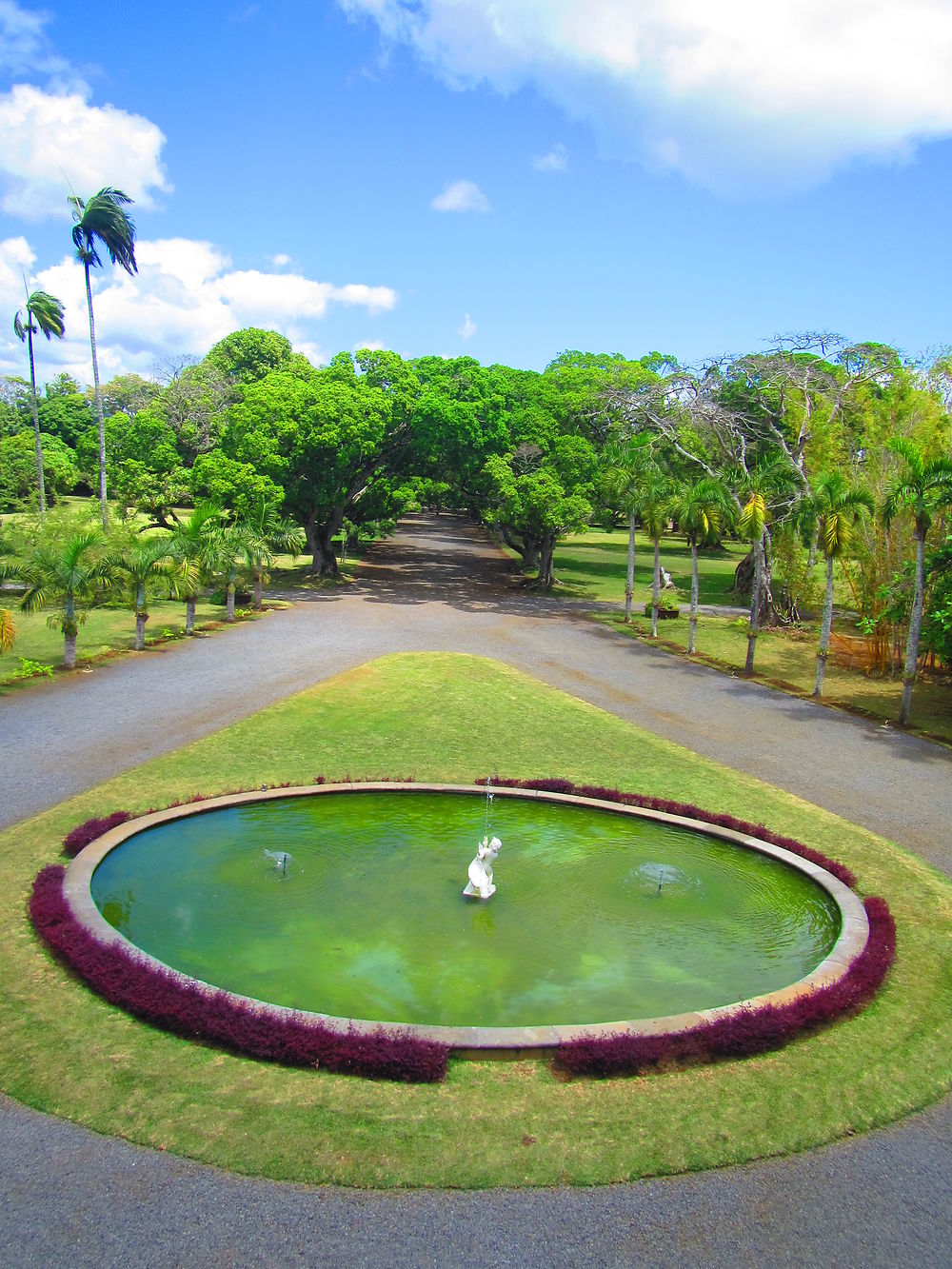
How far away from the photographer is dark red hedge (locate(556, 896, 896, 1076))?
6.93 m

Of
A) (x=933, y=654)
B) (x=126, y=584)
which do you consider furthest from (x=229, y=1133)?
(x=933, y=654)

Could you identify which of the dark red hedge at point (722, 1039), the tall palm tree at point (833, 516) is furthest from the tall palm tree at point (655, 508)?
the dark red hedge at point (722, 1039)

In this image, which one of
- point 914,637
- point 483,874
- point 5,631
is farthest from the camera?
point 5,631

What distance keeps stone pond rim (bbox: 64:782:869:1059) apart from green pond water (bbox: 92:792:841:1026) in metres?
0.16

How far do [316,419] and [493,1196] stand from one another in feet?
104

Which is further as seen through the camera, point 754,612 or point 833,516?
point 754,612

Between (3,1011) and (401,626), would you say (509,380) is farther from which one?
(3,1011)

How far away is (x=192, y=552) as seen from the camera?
24594 mm

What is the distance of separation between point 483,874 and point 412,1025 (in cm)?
291

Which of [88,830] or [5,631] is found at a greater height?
[5,631]

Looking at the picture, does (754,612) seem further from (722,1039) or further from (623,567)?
(623,567)

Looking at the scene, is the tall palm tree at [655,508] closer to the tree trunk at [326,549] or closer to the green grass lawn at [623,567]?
the green grass lawn at [623,567]

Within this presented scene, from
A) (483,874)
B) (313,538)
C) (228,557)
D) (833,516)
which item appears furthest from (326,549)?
(483,874)

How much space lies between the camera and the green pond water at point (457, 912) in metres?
8.22
